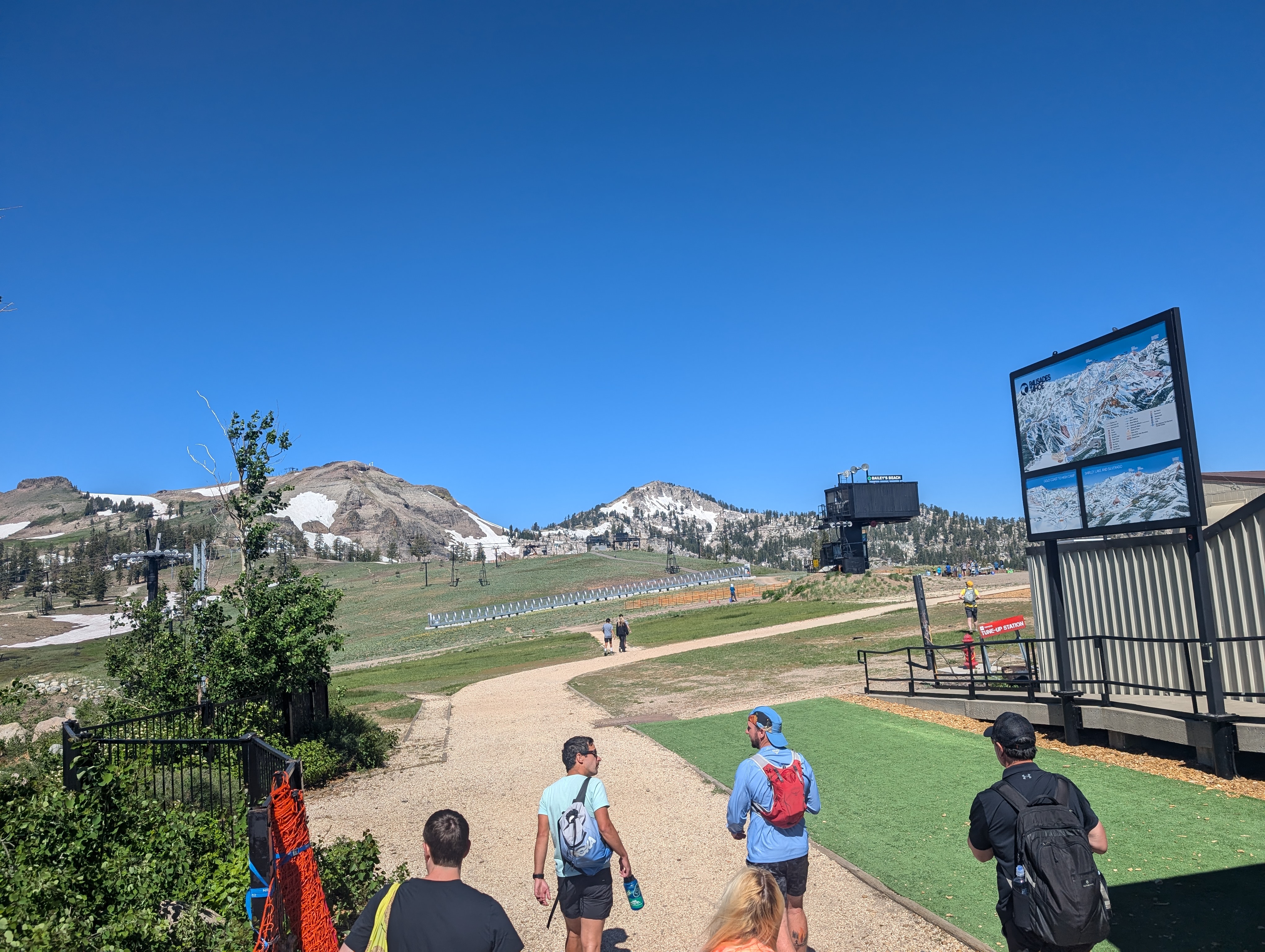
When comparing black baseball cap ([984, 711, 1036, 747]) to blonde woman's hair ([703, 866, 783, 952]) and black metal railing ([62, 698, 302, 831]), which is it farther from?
black metal railing ([62, 698, 302, 831])

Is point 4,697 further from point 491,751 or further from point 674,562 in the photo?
point 674,562

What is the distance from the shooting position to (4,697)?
7520mm

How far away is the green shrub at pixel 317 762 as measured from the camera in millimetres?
13242

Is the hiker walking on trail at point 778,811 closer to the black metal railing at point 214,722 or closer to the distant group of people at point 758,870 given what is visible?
the distant group of people at point 758,870

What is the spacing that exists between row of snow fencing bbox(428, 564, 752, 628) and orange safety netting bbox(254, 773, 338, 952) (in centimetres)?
7048

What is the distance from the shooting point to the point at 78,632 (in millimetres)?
111688

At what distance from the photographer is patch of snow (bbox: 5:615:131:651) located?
9512cm

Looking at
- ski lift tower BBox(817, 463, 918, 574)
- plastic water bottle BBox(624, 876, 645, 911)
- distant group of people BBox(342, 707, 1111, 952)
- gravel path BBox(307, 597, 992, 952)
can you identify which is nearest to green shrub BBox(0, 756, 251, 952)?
distant group of people BBox(342, 707, 1111, 952)

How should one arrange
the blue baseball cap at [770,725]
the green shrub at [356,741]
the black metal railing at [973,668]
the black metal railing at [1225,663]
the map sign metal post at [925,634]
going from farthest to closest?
the map sign metal post at [925,634], the green shrub at [356,741], the black metal railing at [973,668], the black metal railing at [1225,663], the blue baseball cap at [770,725]

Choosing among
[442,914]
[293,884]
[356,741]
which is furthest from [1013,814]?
[356,741]

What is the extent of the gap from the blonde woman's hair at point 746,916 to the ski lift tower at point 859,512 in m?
68.4

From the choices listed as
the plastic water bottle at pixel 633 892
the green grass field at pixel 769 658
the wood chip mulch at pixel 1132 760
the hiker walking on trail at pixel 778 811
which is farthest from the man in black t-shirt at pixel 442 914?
the green grass field at pixel 769 658

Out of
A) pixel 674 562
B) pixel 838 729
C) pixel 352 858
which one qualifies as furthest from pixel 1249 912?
pixel 674 562

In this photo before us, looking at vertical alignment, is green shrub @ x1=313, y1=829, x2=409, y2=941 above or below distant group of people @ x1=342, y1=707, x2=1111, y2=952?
below
